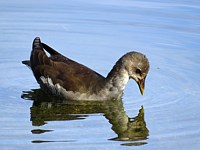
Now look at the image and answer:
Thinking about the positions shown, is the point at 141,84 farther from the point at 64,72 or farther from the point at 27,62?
the point at 27,62

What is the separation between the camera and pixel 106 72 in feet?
47.8

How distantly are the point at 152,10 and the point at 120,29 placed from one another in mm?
1937

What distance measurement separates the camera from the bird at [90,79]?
13016mm

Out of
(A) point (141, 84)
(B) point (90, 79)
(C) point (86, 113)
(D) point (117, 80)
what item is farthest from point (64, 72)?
(A) point (141, 84)

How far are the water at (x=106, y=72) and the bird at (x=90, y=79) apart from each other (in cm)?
19

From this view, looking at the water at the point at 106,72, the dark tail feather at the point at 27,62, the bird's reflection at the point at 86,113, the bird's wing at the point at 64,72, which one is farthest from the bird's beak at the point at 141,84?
the dark tail feather at the point at 27,62

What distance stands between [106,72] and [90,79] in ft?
4.91

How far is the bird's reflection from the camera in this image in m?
11.6

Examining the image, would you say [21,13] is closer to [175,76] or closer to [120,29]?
[120,29]

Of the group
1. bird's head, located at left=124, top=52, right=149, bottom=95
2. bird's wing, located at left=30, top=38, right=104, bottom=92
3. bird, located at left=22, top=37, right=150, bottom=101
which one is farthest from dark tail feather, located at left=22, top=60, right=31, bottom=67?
bird's head, located at left=124, top=52, right=149, bottom=95

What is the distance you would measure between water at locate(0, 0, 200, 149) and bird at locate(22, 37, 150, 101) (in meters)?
0.19

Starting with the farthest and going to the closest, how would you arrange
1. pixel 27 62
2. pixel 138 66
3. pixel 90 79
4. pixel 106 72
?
pixel 106 72
pixel 27 62
pixel 90 79
pixel 138 66

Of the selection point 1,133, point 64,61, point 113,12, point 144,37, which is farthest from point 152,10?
point 1,133

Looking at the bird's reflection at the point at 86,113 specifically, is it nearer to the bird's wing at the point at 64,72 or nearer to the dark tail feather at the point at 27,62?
the bird's wing at the point at 64,72
